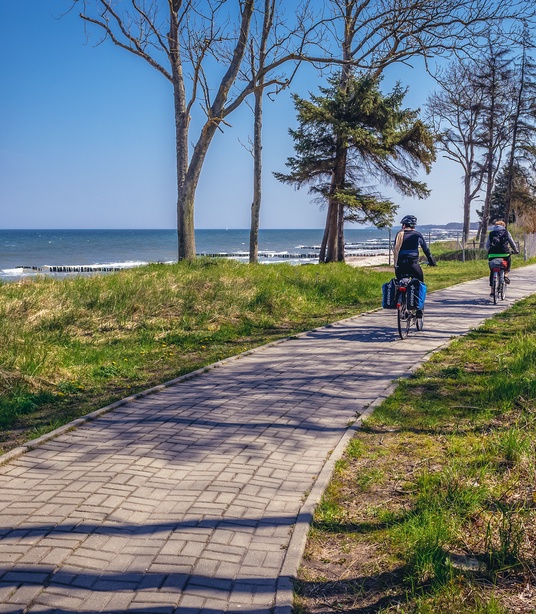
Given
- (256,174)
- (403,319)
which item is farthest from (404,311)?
(256,174)

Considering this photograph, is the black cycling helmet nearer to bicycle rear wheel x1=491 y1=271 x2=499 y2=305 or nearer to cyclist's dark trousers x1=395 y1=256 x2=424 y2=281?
cyclist's dark trousers x1=395 y1=256 x2=424 y2=281

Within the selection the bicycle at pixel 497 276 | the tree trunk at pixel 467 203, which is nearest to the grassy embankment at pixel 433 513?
the bicycle at pixel 497 276

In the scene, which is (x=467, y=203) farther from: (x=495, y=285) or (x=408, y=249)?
(x=408, y=249)

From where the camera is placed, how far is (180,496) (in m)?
4.49

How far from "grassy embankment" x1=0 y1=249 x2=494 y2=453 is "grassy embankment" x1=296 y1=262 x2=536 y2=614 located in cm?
316

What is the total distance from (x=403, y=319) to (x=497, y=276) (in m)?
5.83

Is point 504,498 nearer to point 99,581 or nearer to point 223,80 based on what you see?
point 99,581

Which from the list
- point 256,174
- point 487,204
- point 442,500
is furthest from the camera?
point 487,204

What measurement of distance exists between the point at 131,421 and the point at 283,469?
1.96m

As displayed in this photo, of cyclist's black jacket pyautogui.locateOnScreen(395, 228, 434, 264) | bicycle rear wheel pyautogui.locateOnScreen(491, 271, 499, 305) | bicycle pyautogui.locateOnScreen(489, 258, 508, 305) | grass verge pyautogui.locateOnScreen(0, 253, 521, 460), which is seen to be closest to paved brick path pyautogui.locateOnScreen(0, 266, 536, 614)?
grass verge pyautogui.locateOnScreen(0, 253, 521, 460)

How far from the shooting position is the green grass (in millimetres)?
3346

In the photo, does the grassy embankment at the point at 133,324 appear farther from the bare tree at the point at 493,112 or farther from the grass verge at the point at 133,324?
the bare tree at the point at 493,112

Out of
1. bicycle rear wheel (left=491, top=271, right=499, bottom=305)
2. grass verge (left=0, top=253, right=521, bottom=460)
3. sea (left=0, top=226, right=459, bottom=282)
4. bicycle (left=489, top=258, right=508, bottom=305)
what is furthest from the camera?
sea (left=0, top=226, right=459, bottom=282)

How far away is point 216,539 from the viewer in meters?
3.84
